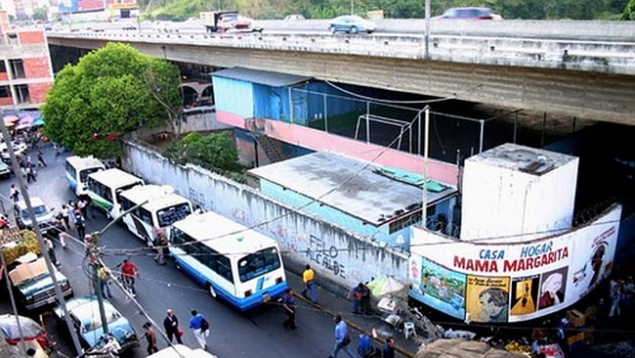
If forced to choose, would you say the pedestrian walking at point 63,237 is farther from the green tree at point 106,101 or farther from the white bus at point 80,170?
the green tree at point 106,101

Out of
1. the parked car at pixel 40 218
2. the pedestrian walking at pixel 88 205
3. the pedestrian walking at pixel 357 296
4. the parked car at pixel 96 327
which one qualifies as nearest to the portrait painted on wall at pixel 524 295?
the pedestrian walking at pixel 357 296

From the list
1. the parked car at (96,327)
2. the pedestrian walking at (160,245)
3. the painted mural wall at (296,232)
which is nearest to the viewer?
the parked car at (96,327)

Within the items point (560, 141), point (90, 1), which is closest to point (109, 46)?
point (560, 141)

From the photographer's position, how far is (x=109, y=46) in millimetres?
31844

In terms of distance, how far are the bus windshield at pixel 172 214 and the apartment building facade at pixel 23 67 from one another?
32.8 m

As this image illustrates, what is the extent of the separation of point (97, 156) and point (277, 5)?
55.9 m

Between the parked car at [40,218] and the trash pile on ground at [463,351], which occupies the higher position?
the trash pile on ground at [463,351]

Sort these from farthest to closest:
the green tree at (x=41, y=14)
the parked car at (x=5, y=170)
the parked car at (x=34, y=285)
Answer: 1. the green tree at (x=41, y=14)
2. the parked car at (x=5, y=170)
3. the parked car at (x=34, y=285)

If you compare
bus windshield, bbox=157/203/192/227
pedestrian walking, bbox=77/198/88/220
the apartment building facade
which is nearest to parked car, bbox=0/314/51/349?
bus windshield, bbox=157/203/192/227

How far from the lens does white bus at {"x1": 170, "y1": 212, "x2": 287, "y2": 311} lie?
17219 millimetres

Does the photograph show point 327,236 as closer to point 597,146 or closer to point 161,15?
point 597,146

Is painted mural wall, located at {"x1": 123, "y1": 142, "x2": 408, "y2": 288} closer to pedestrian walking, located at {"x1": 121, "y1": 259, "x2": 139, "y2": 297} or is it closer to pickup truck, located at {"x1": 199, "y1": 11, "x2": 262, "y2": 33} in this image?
pedestrian walking, located at {"x1": 121, "y1": 259, "x2": 139, "y2": 297}

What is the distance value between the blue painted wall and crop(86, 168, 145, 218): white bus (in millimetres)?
6898

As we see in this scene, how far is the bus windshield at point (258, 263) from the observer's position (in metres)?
17.2
